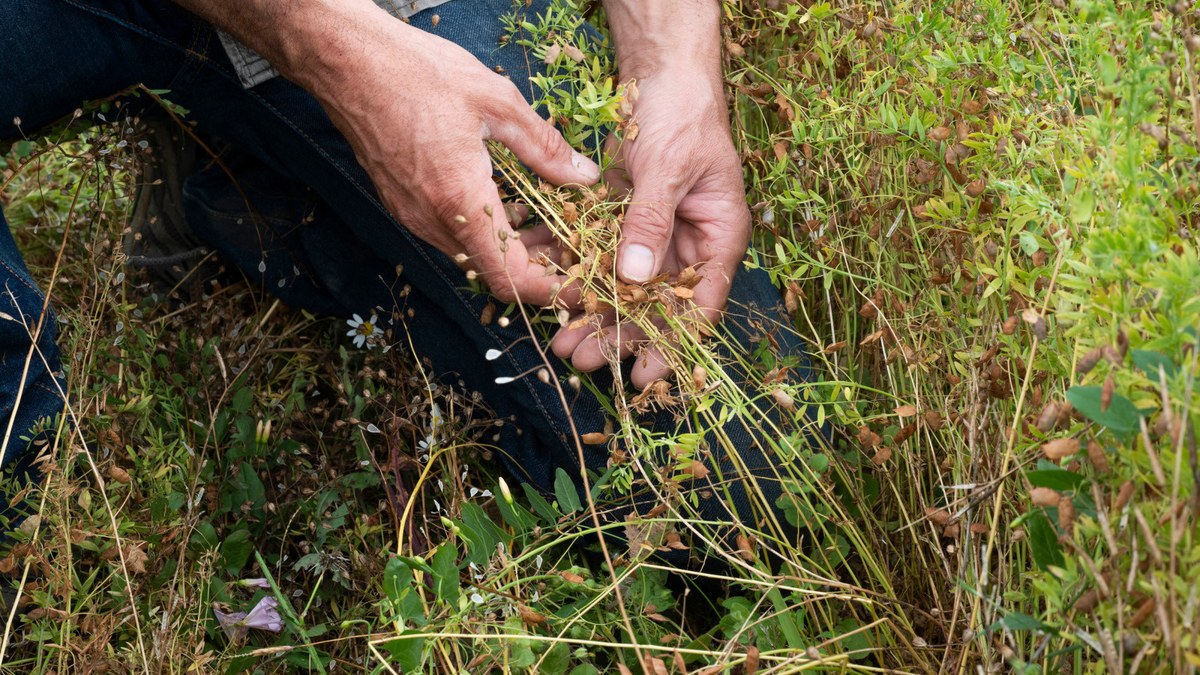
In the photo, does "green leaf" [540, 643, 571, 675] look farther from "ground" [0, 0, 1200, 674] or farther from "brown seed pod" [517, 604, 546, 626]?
"brown seed pod" [517, 604, 546, 626]

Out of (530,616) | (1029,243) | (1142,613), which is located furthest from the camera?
(530,616)

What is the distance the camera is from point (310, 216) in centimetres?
197

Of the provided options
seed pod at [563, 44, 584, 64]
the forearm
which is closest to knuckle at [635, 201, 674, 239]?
seed pod at [563, 44, 584, 64]

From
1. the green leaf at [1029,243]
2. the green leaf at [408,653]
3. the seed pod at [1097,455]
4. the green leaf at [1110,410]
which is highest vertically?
the green leaf at [1029,243]

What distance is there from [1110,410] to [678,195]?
0.87 metres

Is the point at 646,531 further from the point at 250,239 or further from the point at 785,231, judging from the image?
the point at 250,239

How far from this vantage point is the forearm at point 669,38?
1.74 m

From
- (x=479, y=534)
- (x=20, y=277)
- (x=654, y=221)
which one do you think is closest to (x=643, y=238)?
(x=654, y=221)

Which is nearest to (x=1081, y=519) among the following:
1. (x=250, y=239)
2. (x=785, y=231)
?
(x=785, y=231)

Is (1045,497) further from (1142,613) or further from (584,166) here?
(584,166)

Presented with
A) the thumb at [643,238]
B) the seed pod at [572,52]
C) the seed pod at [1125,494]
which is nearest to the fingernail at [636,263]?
Answer: the thumb at [643,238]

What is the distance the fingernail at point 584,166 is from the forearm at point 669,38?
11.0 inches

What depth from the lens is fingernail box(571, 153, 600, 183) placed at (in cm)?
153

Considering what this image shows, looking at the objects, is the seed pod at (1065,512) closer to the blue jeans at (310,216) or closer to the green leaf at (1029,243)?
the green leaf at (1029,243)
